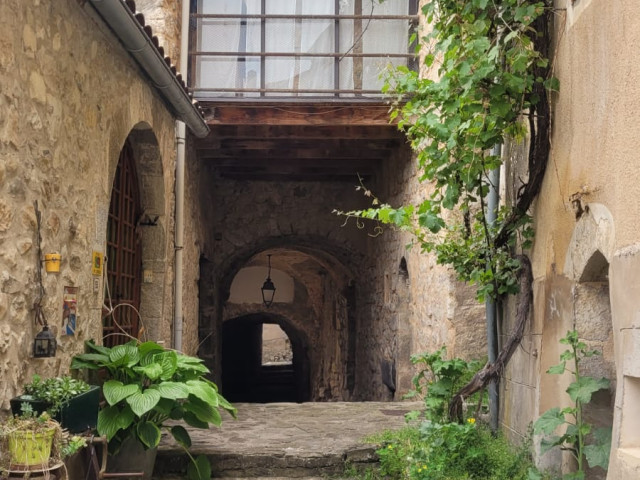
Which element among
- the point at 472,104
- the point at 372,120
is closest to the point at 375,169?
the point at 372,120

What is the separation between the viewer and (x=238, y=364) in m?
18.2

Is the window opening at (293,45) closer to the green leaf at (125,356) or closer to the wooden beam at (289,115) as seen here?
the wooden beam at (289,115)

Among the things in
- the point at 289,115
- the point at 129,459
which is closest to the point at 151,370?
the point at 129,459

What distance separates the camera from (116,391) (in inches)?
149

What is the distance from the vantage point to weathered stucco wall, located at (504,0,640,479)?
2.55m

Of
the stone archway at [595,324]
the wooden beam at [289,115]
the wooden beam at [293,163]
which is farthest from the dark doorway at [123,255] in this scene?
the wooden beam at [293,163]

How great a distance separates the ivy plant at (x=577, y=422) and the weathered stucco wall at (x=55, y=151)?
7.59 ft

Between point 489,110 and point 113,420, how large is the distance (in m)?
2.52

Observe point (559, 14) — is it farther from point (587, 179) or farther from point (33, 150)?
point (33, 150)

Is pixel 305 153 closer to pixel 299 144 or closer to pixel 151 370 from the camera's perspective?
pixel 299 144

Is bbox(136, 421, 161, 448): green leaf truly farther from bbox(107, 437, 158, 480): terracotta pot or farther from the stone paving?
the stone paving

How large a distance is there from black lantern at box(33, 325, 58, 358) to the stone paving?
4.88 feet

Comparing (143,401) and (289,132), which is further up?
(289,132)

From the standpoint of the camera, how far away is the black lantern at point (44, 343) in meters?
3.26
